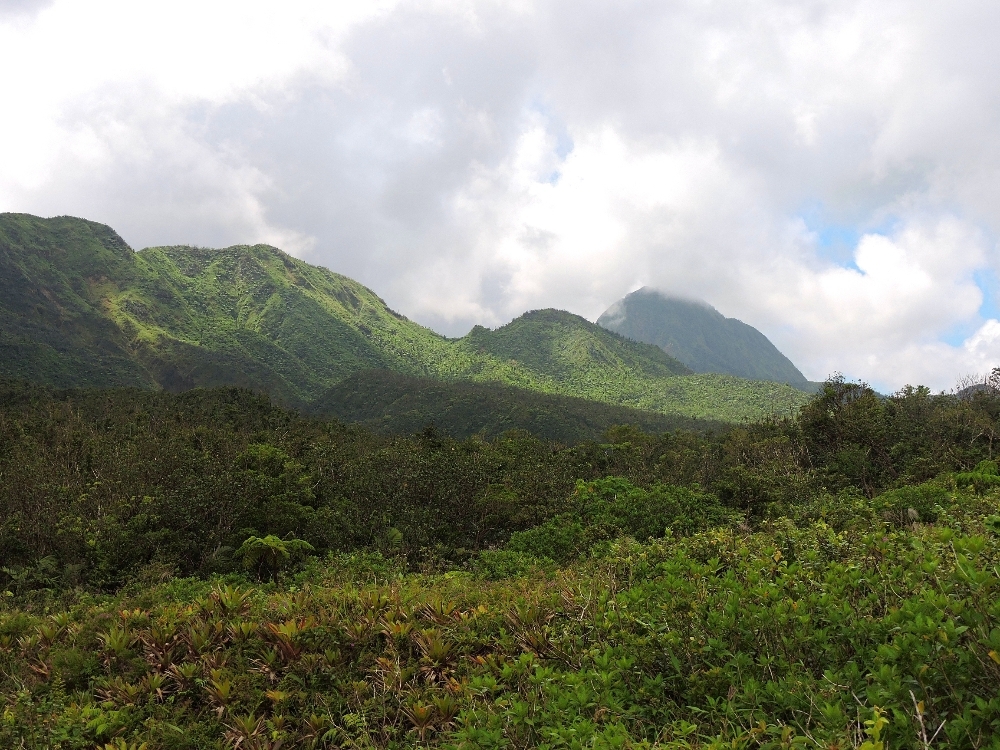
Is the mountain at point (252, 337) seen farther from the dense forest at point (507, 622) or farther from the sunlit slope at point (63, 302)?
the dense forest at point (507, 622)

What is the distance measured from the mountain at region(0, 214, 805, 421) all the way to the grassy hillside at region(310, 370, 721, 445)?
11.2m

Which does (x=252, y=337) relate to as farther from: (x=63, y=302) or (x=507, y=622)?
(x=507, y=622)

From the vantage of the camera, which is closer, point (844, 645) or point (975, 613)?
point (975, 613)

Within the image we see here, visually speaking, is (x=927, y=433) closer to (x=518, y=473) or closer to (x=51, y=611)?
(x=518, y=473)

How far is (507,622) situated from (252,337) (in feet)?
477

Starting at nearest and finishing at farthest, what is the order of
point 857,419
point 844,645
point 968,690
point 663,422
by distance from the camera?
1. point 968,690
2. point 844,645
3. point 857,419
4. point 663,422

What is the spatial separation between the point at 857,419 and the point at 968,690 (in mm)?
19600

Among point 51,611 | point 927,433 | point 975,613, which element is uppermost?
point 927,433

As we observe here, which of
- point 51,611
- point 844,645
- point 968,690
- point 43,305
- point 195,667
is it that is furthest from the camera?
point 43,305

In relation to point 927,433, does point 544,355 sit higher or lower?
higher

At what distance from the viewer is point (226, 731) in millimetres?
4324

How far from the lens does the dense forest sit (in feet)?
9.30

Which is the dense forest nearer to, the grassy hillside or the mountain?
the grassy hillside

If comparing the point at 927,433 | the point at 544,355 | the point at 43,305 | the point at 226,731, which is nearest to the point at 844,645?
the point at 226,731
